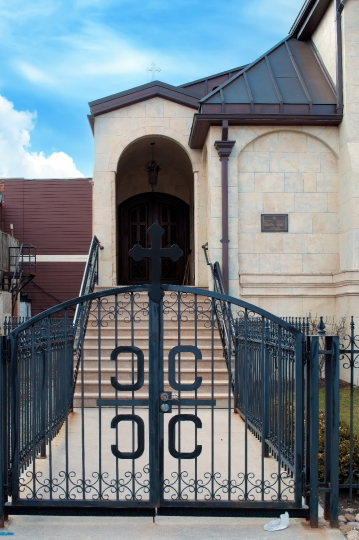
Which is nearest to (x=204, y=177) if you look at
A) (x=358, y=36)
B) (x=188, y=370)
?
(x=358, y=36)

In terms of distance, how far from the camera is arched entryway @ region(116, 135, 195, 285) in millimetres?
17375

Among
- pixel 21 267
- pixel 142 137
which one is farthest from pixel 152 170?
pixel 21 267

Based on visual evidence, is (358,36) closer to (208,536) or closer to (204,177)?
(204,177)

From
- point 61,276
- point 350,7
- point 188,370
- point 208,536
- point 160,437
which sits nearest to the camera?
point 208,536

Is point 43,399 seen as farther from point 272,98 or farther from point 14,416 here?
point 272,98

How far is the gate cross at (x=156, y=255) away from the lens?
16.4 ft

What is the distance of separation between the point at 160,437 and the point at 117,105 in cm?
1113

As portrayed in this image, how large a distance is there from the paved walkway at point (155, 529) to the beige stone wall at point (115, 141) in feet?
31.6

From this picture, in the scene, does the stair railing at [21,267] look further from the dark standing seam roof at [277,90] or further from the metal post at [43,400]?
the metal post at [43,400]

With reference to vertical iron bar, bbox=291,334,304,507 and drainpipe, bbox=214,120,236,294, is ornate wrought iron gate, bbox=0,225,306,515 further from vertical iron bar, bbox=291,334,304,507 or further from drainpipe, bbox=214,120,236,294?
drainpipe, bbox=214,120,236,294

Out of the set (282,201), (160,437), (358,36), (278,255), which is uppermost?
(358,36)

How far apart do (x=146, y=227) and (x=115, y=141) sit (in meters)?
3.58

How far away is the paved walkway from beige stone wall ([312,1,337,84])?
10932mm

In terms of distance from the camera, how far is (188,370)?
1016 centimetres
